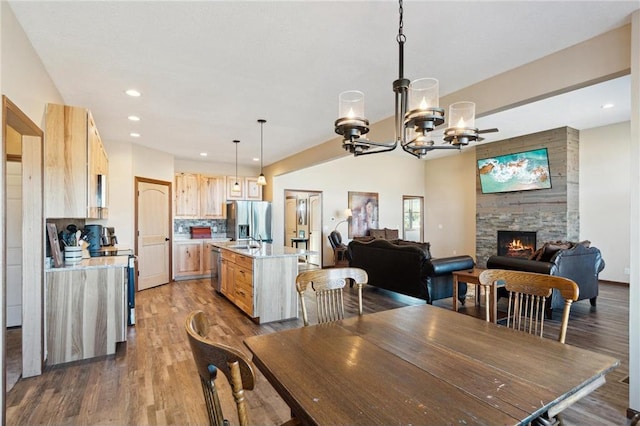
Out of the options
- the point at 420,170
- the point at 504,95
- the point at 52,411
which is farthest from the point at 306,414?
the point at 420,170

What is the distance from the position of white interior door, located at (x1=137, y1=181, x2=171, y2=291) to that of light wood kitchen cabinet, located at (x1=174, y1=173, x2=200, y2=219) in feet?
1.06

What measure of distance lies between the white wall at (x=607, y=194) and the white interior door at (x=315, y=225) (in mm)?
5761

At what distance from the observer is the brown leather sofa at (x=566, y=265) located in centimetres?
393

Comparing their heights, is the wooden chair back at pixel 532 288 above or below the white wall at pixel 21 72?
below

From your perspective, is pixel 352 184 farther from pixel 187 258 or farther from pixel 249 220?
pixel 187 258

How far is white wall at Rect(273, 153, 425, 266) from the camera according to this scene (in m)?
7.99

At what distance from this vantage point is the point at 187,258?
22.1ft

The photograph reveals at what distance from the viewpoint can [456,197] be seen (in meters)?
9.05

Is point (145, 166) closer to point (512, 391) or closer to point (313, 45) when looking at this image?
point (313, 45)

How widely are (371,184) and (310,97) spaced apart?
597 centimetres

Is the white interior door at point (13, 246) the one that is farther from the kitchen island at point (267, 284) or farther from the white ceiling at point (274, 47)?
the kitchen island at point (267, 284)

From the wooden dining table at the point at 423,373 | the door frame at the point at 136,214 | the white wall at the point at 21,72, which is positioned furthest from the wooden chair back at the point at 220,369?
the door frame at the point at 136,214

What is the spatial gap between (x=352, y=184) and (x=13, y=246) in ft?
23.2

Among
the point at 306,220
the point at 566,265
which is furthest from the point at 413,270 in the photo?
the point at 306,220
